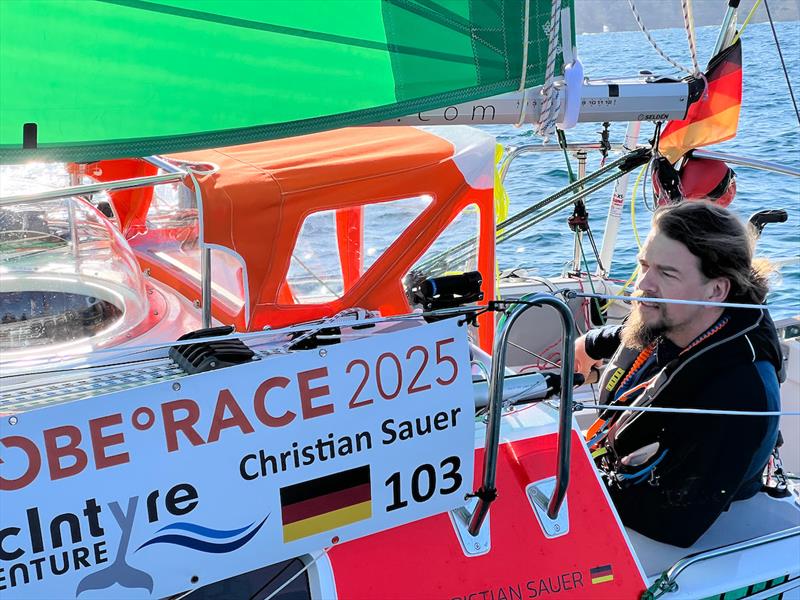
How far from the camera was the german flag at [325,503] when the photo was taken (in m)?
2.10

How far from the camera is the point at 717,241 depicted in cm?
280

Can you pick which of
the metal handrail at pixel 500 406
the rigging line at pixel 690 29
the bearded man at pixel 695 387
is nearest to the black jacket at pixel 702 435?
the bearded man at pixel 695 387

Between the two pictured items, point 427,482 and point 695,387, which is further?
point 695,387

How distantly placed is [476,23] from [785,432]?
3.00 m

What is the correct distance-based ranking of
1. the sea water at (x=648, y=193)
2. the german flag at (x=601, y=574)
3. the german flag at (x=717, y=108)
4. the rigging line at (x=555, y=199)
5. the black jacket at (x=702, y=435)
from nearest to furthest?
1. the german flag at (x=601, y=574)
2. the black jacket at (x=702, y=435)
3. the german flag at (x=717, y=108)
4. the rigging line at (x=555, y=199)
5. the sea water at (x=648, y=193)

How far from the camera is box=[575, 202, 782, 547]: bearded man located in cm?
269

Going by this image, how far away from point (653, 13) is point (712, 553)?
54140 mm

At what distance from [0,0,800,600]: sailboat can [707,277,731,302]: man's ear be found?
0.50 metres

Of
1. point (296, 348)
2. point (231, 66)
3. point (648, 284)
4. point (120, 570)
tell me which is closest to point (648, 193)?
point (648, 284)

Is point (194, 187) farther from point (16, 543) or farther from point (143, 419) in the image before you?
point (16, 543)

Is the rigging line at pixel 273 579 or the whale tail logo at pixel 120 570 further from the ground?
the whale tail logo at pixel 120 570

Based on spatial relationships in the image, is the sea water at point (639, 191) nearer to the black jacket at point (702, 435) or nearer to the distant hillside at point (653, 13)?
the black jacket at point (702, 435)

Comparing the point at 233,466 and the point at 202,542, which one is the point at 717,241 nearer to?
the point at 233,466

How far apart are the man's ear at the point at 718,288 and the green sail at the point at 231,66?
2.51 feet
